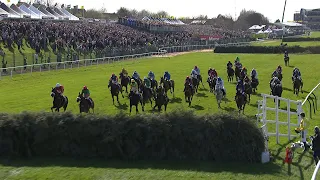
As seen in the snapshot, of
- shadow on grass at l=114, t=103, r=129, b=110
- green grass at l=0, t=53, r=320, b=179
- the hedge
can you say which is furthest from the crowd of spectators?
the hedge

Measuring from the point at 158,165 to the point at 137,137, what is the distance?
3.51ft

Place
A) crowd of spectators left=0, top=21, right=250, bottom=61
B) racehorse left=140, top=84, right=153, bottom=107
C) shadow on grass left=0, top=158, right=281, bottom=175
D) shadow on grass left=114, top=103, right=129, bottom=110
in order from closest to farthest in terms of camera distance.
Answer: shadow on grass left=0, top=158, right=281, bottom=175 → racehorse left=140, top=84, right=153, bottom=107 → shadow on grass left=114, top=103, right=129, bottom=110 → crowd of spectators left=0, top=21, right=250, bottom=61

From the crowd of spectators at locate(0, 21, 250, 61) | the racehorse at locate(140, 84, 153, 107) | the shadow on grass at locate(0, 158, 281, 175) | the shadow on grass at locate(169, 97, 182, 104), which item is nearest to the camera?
the shadow on grass at locate(0, 158, 281, 175)

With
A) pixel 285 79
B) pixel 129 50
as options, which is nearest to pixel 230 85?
pixel 285 79

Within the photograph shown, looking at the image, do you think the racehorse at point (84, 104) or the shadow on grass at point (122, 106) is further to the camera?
the shadow on grass at point (122, 106)

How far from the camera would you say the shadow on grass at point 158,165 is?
12.6 m

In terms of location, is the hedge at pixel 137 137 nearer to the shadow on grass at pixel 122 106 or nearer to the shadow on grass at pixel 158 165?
the shadow on grass at pixel 158 165

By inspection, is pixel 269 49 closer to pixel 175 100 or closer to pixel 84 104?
pixel 175 100

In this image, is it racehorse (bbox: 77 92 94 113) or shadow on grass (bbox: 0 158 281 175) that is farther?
racehorse (bbox: 77 92 94 113)

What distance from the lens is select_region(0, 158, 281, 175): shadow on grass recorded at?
12.6m

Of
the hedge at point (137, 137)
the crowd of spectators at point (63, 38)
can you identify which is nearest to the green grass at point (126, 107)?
the hedge at point (137, 137)

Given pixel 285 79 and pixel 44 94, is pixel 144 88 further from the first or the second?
pixel 285 79

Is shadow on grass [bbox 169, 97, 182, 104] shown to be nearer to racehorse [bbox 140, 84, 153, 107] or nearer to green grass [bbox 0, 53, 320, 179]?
green grass [bbox 0, 53, 320, 179]

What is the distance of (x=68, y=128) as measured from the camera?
13547 mm
